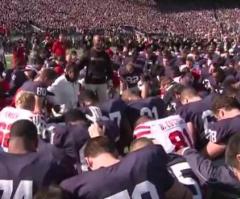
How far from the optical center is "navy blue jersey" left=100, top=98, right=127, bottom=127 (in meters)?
7.27

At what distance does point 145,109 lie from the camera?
7707mm

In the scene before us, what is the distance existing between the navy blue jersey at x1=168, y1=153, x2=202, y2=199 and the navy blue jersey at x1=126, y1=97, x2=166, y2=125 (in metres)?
2.61

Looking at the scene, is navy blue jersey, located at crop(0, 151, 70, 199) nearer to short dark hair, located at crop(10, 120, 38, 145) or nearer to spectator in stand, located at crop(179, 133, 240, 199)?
short dark hair, located at crop(10, 120, 38, 145)

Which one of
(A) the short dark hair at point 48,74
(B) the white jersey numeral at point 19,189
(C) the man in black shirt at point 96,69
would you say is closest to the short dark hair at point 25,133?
(B) the white jersey numeral at point 19,189

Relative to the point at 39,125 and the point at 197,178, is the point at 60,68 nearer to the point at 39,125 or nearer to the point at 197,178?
the point at 39,125

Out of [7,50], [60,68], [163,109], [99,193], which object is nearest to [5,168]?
[99,193]

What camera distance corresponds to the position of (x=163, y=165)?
448 cm

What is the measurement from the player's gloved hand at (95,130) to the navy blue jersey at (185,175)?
1123 millimetres

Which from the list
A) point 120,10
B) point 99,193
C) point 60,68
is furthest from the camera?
point 120,10

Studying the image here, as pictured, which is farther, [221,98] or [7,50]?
[7,50]

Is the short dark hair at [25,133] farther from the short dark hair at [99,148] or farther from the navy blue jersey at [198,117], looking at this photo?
the navy blue jersey at [198,117]

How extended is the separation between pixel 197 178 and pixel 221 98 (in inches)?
64.6

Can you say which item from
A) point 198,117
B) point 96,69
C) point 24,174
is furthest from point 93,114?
point 96,69

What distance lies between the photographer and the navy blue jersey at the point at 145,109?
24.9ft
